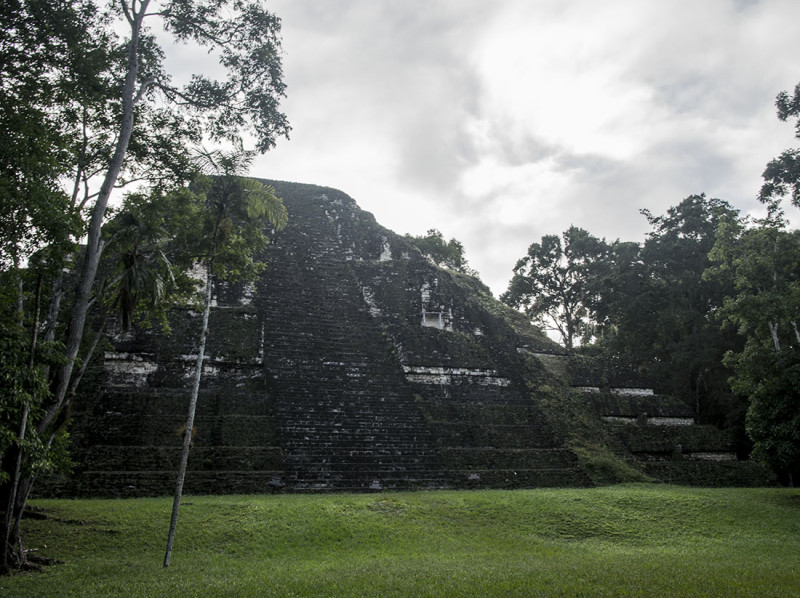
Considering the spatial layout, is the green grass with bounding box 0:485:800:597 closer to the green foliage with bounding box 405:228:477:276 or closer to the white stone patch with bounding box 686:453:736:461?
the white stone patch with bounding box 686:453:736:461

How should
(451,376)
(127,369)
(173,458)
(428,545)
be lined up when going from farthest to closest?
1. (451,376)
2. (127,369)
3. (173,458)
4. (428,545)

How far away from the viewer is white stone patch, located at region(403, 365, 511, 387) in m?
14.1

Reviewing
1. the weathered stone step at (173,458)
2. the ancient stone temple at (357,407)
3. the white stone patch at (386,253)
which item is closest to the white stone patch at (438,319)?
the ancient stone temple at (357,407)

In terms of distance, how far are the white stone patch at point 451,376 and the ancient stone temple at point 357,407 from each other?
0.04m

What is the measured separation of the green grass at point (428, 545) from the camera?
5367mm

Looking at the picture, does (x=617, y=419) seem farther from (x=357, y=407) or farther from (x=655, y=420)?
(x=357, y=407)

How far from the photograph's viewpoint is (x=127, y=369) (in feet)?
39.5

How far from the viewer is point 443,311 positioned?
1827 centimetres

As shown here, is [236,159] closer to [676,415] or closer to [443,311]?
[443,311]

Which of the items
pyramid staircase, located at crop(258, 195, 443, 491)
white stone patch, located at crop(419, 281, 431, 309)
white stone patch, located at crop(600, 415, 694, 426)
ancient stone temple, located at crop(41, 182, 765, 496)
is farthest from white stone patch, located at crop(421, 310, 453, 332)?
white stone patch, located at crop(600, 415, 694, 426)

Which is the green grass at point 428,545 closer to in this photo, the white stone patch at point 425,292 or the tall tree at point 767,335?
the tall tree at point 767,335

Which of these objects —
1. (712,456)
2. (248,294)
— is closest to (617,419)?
(712,456)

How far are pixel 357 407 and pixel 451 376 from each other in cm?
334

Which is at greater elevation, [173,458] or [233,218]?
[233,218]
